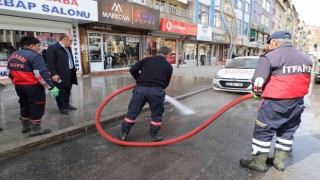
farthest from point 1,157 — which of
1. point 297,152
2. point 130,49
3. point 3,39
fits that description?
point 130,49

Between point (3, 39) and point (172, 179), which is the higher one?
point (3, 39)

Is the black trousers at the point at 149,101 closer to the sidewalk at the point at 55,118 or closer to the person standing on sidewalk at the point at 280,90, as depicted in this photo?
the sidewalk at the point at 55,118

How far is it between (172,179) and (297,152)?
222cm

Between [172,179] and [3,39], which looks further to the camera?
[3,39]

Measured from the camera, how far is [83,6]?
11.1 metres

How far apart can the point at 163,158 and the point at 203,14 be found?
74.1 feet

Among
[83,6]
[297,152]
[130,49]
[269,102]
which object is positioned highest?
[83,6]

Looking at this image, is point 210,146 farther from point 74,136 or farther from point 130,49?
point 130,49

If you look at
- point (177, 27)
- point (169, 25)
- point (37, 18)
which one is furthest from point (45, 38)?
point (177, 27)

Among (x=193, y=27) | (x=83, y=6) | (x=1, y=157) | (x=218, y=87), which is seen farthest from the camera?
(x=193, y=27)

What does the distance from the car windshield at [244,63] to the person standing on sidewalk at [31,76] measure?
7.71 m

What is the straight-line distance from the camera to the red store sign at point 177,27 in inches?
666

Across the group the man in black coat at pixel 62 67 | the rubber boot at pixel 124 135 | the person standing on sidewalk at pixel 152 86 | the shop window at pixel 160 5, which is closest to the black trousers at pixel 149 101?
the person standing on sidewalk at pixel 152 86

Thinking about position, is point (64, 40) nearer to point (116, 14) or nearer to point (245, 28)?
point (116, 14)
